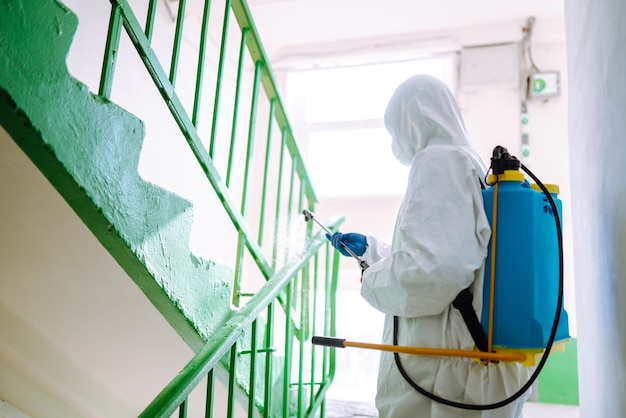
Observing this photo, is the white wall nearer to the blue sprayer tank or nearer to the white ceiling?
the blue sprayer tank

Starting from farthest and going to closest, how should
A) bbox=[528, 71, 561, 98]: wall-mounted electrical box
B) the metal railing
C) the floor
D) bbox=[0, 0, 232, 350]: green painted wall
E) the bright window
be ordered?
the bright window
bbox=[528, 71, 561, 98]: wall-mounted electrical box
the floor
the metal railing
bbox=[0, 0, 232, 350]: green painted wall

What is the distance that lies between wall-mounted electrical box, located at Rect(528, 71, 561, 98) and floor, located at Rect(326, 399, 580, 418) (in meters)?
2.36

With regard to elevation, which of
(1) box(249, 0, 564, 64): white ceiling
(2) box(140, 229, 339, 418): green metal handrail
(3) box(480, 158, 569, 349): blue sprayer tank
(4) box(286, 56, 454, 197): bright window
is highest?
(1) box(249, 0, 564, 64): white ceiling

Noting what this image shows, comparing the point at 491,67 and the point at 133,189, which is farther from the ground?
the point at 491,67

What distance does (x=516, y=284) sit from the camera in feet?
4.29

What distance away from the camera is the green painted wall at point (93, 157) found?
108 centimetres

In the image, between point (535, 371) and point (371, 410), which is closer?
point (535, 371)

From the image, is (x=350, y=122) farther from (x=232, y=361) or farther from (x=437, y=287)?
(x=437, y=287)

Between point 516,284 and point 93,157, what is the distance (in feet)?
3.61

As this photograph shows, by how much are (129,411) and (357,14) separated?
3.45 meters

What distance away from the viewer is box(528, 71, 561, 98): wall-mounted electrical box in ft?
13.4

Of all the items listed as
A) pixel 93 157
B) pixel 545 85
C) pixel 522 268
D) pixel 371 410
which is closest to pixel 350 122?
pixel 545 85

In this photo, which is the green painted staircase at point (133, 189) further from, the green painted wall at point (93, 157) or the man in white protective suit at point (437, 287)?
the man in white protective suit at point (437, 287)

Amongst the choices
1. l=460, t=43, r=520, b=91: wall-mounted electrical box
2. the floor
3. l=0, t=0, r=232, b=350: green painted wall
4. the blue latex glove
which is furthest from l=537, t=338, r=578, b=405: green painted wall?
l=0, t=0, r=232, b=350: green painted wall
